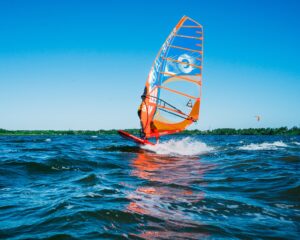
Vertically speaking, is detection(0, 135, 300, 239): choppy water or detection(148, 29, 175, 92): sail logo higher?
detection(148, 29, 175, 92): sail logo

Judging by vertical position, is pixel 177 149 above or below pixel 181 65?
below

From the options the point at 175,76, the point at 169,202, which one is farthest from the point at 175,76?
the point at 169,202

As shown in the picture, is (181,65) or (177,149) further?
(177,149)

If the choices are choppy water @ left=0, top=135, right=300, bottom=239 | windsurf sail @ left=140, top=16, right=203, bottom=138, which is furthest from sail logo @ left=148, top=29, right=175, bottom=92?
choppy water @ left=0, top=135, right=300, bottom=239

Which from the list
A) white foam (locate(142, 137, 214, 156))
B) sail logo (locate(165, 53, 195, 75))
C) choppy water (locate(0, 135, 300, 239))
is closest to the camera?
choppy water (locate(0, 135, 300, 239))

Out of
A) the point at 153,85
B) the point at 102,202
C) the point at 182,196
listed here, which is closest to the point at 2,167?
the point at 102,202

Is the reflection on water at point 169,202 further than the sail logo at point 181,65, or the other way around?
the sail logo at point 181,65

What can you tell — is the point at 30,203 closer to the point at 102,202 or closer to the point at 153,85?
the point at 102,202

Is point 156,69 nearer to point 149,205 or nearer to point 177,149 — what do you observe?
point 177,149

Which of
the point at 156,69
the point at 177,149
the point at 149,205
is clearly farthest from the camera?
the point at 177,149

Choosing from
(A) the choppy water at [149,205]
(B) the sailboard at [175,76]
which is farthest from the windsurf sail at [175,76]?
(A) the choppy water at [149,205]

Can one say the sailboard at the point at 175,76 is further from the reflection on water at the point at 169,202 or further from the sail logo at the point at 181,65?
the reflection on water at the point at 169,202

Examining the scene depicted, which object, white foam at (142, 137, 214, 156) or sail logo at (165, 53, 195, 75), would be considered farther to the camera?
sail logo at (165, 53, 195, 75)

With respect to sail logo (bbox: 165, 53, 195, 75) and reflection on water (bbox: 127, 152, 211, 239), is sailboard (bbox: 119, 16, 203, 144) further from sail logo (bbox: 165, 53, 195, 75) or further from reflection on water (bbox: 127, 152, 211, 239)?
reflection on water (bbox: 127, 152, 211, 239)
